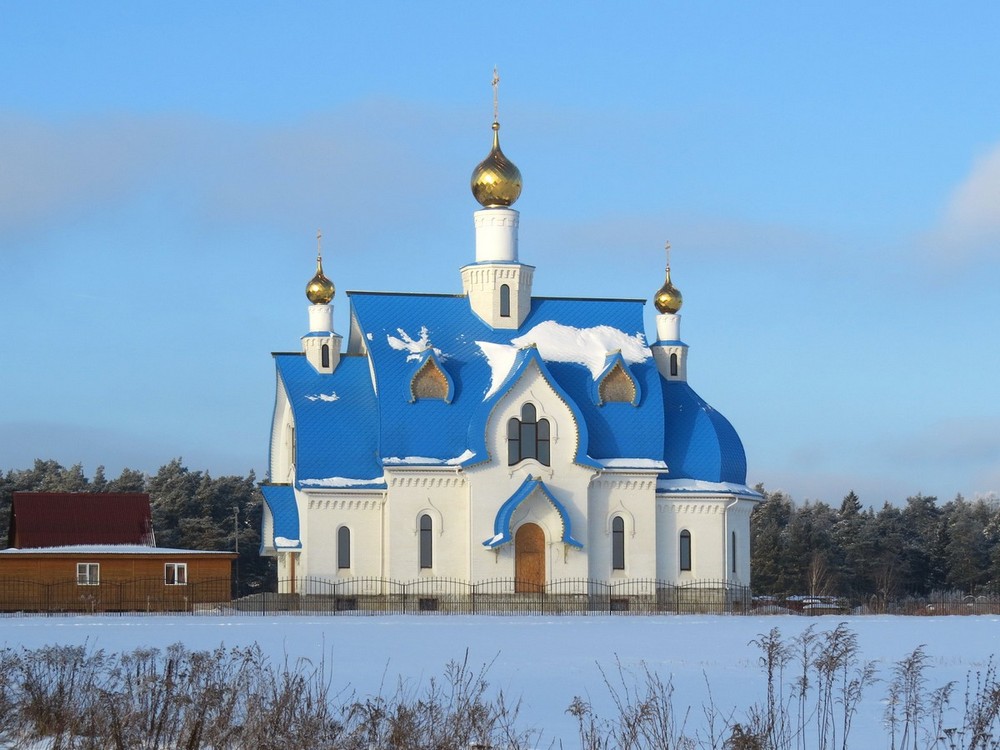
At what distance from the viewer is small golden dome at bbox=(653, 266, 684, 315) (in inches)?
1825

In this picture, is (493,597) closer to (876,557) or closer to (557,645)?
(557,645)

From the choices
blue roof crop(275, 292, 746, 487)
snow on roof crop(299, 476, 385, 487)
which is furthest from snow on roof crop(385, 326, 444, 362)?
snow on roof crop(299, 476, 385, 487)

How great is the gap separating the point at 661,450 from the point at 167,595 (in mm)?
12515

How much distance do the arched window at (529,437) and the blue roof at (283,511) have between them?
582cm

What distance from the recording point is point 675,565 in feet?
138

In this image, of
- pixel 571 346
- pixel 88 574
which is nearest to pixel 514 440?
pixel 571 346

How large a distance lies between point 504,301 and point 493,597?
8.14m

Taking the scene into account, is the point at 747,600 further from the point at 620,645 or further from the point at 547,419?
the point at 620,645

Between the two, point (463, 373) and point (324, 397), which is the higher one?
point (463, 373)

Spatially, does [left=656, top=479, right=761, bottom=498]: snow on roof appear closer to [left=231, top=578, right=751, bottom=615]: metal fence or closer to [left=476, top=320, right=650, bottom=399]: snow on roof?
[left=231, top=578, right=751, bottom=615]: metal fence

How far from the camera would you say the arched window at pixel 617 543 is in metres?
41.5

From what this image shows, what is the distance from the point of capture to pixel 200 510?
189 feet

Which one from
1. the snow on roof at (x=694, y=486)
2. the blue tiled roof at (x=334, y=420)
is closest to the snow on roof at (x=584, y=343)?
the snow on roof at (x=694, y=486)

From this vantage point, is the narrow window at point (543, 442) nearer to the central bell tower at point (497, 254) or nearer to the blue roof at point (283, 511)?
the central bell tower at point (497, 254)
